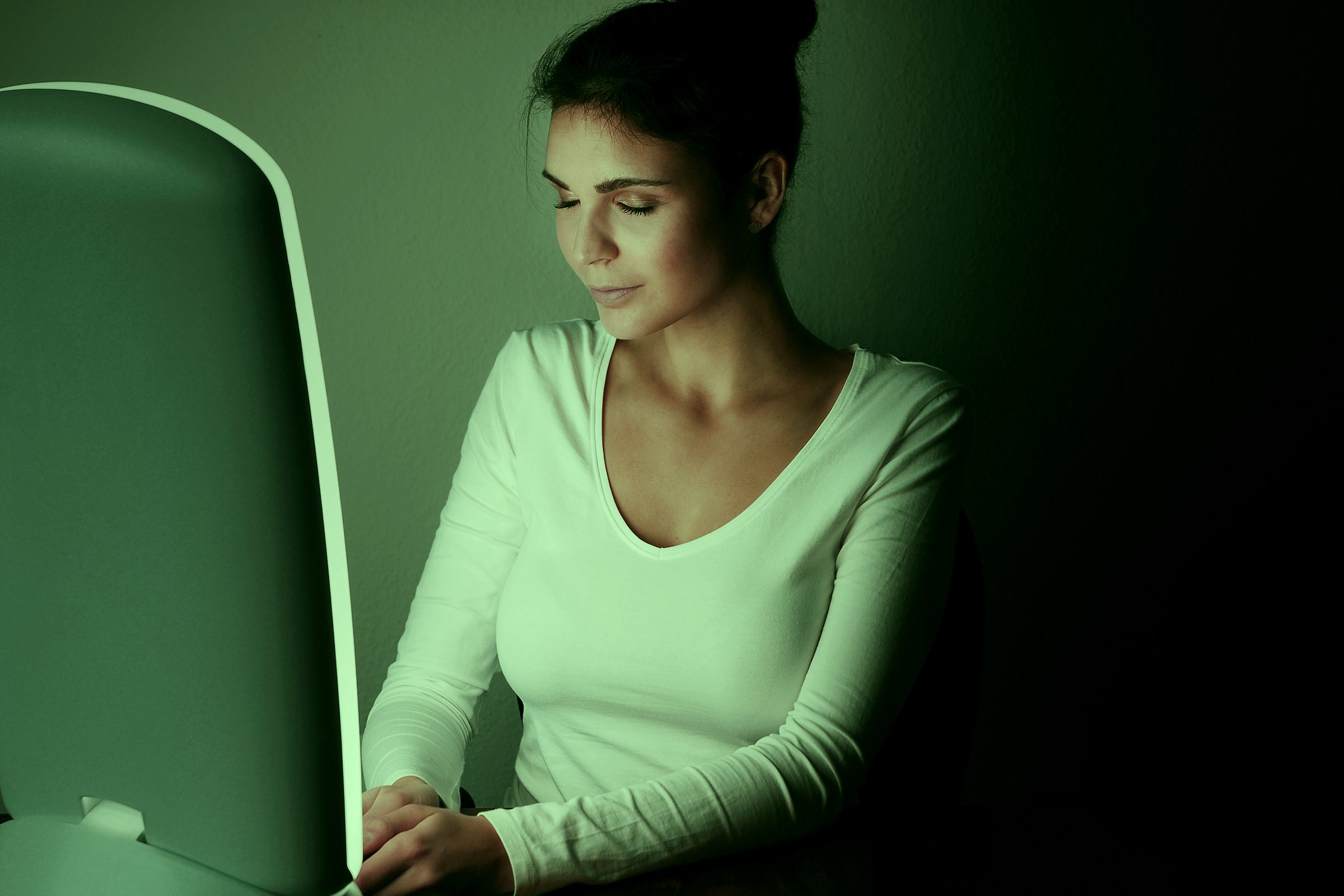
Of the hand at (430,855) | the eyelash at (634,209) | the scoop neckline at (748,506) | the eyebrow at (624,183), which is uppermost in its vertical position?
the eyebrow at (624,183)

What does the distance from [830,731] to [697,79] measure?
0.65 m

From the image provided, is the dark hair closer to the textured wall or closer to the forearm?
the textured wall

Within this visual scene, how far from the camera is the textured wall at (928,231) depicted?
1387 mm

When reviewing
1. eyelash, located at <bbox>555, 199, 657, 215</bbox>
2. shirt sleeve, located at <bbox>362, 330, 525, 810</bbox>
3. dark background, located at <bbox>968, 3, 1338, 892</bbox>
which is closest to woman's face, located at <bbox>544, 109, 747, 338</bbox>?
eyelash, located at <bbox>555, 199, 657, 215</bbox>

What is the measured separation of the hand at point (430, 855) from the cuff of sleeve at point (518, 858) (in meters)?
0.01

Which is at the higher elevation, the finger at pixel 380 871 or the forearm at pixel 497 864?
the finger at pixel 380 871

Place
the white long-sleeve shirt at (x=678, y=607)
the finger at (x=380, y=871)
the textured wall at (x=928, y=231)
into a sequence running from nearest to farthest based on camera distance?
the finger at (x=380, y=871)
the white long-sleeve shirt at (x=678, y=607)
the textured wall at (x=928, y=231)

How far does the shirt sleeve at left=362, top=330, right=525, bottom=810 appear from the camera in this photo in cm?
96

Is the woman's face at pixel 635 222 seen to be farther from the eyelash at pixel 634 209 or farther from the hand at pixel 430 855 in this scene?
the hand at pixel 430 855

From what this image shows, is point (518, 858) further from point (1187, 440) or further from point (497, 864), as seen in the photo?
point (1187, 440)

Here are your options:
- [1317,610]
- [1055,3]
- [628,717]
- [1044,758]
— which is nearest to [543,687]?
[628,717]

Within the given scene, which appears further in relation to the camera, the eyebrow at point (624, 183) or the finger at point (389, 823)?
the eyebrow at point (624, 183)

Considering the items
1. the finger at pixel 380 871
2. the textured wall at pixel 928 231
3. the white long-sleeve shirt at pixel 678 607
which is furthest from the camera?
the textured wall at pixel 928 231

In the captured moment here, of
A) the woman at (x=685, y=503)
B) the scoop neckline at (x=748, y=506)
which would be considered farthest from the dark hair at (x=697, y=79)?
the scoop neckline at (x=748, y=506)
